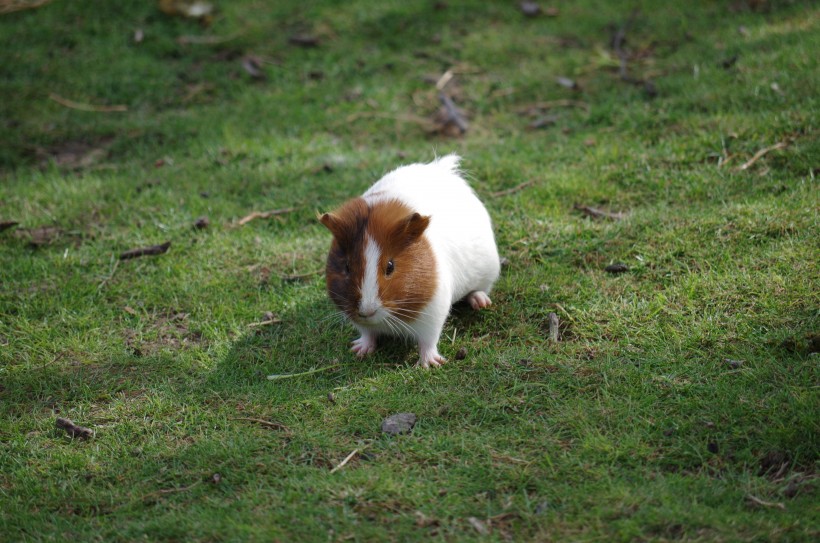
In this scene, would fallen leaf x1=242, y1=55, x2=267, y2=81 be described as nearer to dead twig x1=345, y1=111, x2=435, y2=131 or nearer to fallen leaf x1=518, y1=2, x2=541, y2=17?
dead twig x1=345, y1=111, x2=435, y2=131

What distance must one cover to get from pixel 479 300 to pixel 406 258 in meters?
0.87

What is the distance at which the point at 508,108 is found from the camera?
24.3ft

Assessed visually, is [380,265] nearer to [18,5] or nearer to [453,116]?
[453,116]

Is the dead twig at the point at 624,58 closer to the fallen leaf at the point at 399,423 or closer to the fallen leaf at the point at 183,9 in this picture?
the fallen leaf at the point at 399,423

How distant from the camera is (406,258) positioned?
411cm

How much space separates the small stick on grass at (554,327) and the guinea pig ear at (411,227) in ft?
3.29

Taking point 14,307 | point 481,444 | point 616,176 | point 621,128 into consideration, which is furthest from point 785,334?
point 14,307

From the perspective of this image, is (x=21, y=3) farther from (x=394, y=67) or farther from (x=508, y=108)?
(x=508, y=108)

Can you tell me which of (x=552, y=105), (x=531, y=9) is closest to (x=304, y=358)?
(x=552, y=105)

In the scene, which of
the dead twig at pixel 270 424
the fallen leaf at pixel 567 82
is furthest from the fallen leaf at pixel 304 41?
the dead twig at pixel 270 424

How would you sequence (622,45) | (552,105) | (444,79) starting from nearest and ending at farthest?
(552,105) → (444,79) → (622,45)

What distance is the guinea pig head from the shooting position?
4039 millimetres

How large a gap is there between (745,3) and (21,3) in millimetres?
8029

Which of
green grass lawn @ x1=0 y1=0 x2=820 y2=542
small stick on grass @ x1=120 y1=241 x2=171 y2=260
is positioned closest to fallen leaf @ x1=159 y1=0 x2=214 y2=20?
green grass lawn @ x1=0 y1=0 x2=820 y2=542
